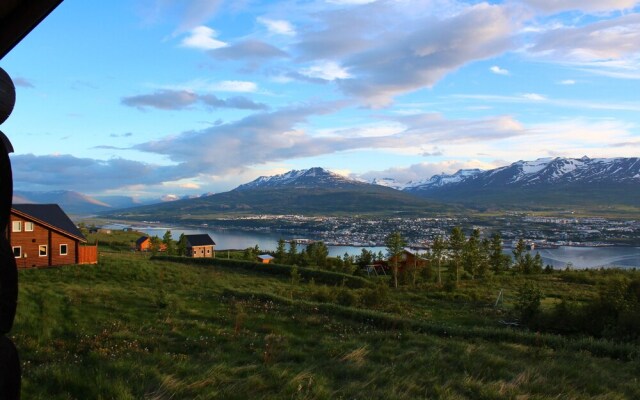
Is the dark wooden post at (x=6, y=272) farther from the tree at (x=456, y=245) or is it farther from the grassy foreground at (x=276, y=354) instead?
the tree at (x=456, y=245)

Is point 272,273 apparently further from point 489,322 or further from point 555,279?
point 555,279

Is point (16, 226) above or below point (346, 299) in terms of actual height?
above

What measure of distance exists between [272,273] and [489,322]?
79.9ft

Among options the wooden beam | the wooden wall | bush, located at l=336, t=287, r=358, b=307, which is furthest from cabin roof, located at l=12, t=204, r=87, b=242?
the wooden beam

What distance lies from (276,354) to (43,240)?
3053 centimetres

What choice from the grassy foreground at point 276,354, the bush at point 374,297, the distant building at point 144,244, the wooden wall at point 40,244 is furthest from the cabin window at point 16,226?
the distant building at point 144,244

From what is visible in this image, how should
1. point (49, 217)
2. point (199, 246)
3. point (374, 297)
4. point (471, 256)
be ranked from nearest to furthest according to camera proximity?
point (374, 297) < point (49, 217) < point (471, 256) < point (199, 246)

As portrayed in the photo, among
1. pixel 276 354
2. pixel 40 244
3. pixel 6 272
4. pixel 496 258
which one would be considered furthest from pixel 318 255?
pixel 6 272

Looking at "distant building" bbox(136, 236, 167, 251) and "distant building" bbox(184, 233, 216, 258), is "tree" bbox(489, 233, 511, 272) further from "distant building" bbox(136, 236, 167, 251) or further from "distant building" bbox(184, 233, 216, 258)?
"distant building" bbox(136, 236, 167, 251)

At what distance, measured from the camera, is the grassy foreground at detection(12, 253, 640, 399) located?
6328 millimetres

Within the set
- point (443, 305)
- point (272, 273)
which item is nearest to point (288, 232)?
point (272, 273)

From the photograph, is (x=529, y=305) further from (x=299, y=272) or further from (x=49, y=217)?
(x=49, y=217)

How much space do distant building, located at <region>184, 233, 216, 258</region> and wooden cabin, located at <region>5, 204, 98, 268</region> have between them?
44.5 meters

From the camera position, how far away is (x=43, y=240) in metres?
32.1
